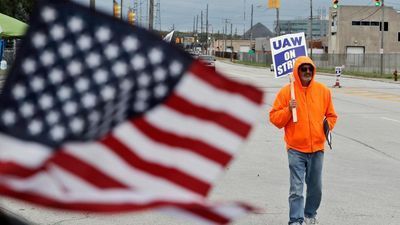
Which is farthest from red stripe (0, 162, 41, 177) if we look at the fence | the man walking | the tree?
the fence

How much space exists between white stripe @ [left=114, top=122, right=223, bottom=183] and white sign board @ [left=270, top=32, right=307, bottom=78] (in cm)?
697

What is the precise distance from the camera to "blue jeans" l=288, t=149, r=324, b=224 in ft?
20.2

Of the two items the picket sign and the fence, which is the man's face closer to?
the picket sign

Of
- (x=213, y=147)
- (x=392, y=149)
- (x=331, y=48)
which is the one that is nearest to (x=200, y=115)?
(x=213, y=147)

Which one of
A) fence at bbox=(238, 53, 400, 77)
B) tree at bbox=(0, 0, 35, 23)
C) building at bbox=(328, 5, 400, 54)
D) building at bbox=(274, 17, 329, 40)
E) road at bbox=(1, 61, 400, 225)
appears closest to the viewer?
road at bbox=(1, 61, 400, 225)

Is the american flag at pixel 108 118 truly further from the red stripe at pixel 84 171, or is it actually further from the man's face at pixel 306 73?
the man's face at pixel 306 73

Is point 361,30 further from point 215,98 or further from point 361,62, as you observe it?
point 215,98

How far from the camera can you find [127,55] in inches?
64.7

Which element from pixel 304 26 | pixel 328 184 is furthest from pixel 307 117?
pixel 304 26

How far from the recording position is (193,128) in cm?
176

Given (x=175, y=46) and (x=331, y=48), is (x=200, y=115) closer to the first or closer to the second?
(x=175, y=46)

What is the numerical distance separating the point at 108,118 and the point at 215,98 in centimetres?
29

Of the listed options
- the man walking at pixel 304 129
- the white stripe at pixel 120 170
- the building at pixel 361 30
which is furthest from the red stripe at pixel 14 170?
the building at pixel 361 30

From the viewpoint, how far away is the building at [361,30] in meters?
87.4
